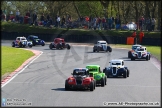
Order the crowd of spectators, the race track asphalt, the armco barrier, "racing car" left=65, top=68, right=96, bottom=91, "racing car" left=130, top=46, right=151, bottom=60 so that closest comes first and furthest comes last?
the race track asphalt, "racing car" left=65, top=68, right=96, bottom=91, "racing car" left=130, top=46, right=151, bottom=60, the armco barrier, the crowd of spectators

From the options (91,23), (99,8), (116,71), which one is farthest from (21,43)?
(99,8)

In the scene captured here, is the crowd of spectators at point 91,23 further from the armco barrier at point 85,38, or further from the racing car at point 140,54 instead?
the racing car at point 140,54

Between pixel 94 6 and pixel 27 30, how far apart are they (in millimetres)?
24447

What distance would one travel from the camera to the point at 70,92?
68.4 feet

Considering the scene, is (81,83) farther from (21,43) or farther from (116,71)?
(21,43)

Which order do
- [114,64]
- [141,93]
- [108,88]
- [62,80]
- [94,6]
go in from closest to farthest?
[141,93] → [108,88] → [62,80] → [114,64] → [94,6]

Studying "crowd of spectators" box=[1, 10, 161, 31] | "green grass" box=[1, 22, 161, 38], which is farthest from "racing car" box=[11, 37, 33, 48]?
"crowd of spectators" box=[1, 10, 161, 31]

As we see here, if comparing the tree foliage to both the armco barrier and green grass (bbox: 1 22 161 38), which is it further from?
the armco barrier

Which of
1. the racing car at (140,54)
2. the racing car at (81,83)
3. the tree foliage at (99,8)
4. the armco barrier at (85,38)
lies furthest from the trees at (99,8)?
the racing car at (81,83)

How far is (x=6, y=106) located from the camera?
53.3ft

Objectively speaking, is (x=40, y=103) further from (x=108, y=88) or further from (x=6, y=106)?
(x=108, y=88)

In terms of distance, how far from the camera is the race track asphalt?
1850cm

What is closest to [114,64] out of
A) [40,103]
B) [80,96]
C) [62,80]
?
[62,80]

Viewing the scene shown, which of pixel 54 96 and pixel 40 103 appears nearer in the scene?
pixel 40 103
